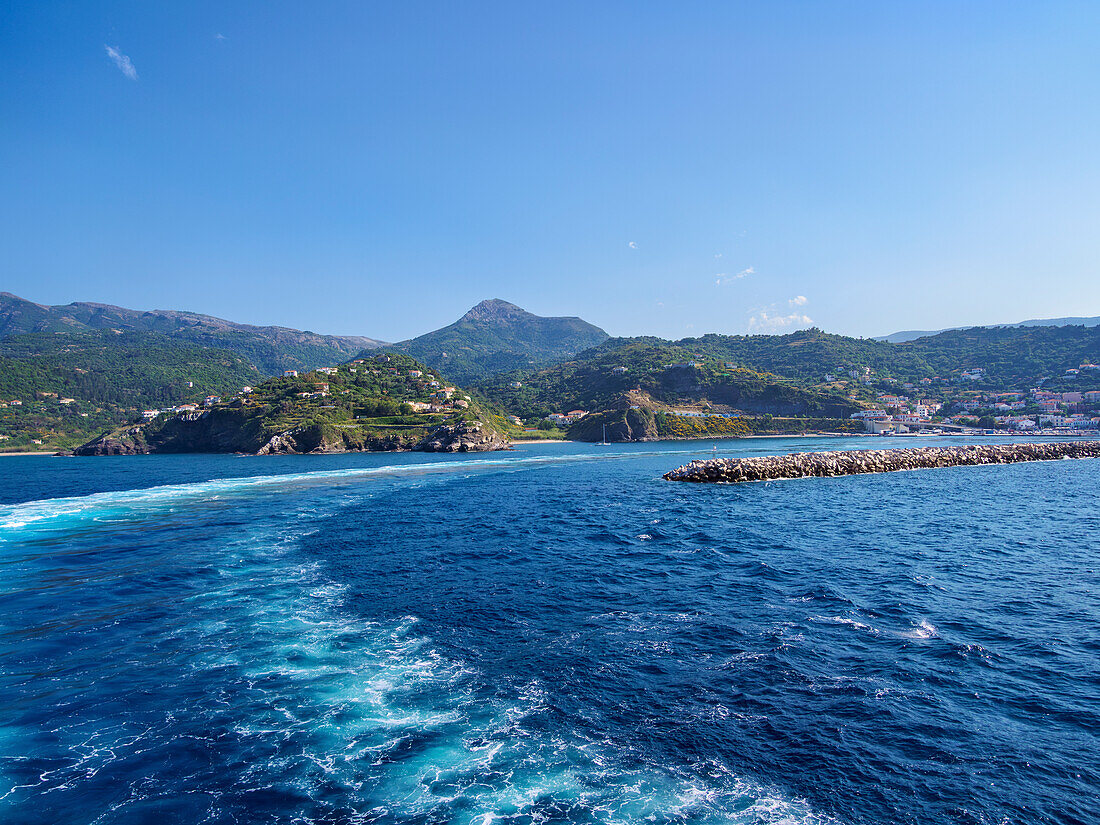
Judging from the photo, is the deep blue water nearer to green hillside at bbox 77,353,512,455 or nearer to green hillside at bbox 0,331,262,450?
green hillside at bbox 77,353,512,455

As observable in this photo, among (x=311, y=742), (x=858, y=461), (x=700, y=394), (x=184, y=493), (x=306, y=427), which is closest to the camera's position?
(x=311, y=742)

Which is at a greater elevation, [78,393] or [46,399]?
[78,393]

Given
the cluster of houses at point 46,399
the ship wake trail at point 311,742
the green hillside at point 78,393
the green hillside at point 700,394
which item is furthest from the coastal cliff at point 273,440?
the ship wake trail at point 311,742

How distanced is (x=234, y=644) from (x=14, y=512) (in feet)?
126

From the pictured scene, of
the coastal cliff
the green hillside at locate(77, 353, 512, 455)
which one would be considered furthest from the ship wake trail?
the green hillside at locate(77, 353, 512, 455)

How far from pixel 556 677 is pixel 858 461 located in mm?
60216

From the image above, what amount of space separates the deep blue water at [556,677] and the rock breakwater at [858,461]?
79.1 ft

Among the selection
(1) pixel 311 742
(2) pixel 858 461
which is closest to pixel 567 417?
(2) pixel 858 461

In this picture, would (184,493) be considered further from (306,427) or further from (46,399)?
(46,399)

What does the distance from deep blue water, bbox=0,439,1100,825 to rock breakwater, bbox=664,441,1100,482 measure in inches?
950

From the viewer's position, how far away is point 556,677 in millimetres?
12211

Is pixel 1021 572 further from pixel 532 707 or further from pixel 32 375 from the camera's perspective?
pixel 32 375

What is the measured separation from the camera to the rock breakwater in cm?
5322

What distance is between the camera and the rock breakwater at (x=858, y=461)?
5322 cm
